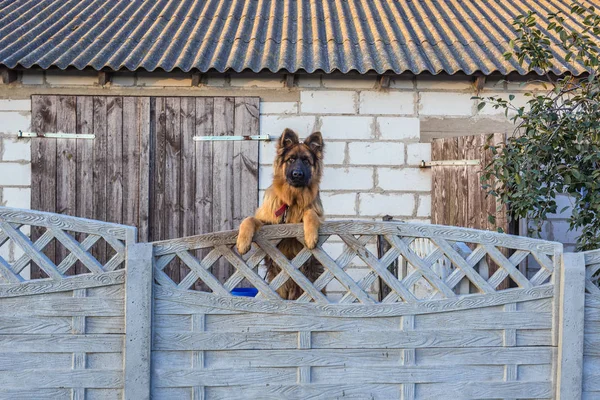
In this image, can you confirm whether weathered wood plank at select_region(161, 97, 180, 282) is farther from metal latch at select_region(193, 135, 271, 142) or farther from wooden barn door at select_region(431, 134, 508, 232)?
wooden barn door at select_region(431, 134, 508, 232)

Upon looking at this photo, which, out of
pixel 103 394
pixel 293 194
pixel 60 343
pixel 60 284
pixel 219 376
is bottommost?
pixel 103 394

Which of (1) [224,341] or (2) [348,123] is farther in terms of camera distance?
(2) [348,123]

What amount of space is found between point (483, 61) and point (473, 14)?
203 centimetres

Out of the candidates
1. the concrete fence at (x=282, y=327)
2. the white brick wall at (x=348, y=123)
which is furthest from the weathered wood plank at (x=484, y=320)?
the white brick wall at (x=348, y=123)

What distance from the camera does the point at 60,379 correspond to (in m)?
3.30

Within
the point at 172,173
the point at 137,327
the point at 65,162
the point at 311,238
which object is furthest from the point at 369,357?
the point at 65,162

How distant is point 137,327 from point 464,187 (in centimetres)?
366

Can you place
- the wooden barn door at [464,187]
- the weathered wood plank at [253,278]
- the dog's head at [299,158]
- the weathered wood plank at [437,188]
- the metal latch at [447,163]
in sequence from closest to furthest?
the weathered wood plank at [253,278] < the dog's head at [299,158] < the wooden barn door at [464,187] < the metal latch at [447,163] < the weathered wood plank at [437,188]

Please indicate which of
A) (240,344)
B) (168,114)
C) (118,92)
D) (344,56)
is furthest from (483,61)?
(240,344)

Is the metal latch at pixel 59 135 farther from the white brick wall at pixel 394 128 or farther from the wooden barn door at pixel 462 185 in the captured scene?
the wooden barn door at pixel 462 185

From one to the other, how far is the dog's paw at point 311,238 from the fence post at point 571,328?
1419mm

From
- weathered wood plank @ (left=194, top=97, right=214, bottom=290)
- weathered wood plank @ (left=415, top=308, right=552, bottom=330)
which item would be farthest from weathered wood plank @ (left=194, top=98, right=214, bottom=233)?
weathered wood plank @ (left=415, top=308, right=552, bottom=330)

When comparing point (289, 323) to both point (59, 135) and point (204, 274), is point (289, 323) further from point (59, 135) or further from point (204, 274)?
point (59, 135)

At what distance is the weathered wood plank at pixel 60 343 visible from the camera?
130 inches
